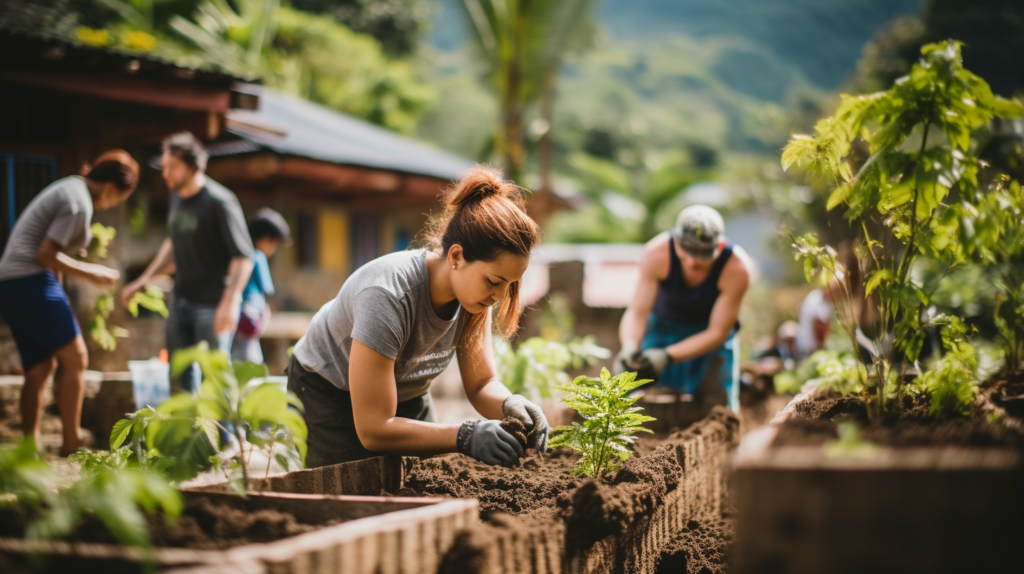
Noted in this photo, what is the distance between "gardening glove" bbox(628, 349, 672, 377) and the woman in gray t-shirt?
4.51 feet

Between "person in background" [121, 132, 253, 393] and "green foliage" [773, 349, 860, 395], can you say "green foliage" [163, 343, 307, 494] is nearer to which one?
"green foliage" [773, 349, 860, 395]

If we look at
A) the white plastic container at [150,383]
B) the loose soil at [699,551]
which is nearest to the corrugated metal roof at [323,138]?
the white plastic container at [150,383]

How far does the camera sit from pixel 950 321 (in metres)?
2.44

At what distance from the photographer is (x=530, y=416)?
2.46 m

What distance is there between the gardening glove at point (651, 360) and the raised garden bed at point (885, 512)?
8.53ft

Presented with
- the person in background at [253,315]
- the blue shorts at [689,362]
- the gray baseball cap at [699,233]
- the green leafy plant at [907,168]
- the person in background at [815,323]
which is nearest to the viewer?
the green leafy plant at [907,168]

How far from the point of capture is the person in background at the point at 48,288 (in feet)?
12.3

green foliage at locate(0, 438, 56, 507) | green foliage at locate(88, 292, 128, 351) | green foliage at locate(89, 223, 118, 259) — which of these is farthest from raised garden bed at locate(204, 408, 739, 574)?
green foliage at locate(89, 223, 118, 259)

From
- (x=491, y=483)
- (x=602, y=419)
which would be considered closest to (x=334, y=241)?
(x=491, y=483)

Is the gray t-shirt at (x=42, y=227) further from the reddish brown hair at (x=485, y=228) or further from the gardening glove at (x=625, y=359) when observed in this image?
the gardening glove at (x=625, y=359)

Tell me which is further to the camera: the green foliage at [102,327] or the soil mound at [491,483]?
the green foliage at [102,327]

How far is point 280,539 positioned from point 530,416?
1125 mm

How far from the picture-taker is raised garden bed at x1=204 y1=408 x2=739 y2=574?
1592 millimetres

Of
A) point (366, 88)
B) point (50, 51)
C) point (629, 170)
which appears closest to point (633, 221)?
point (366, 88)
